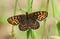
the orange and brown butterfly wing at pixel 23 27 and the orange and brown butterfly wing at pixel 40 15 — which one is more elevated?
the orange and brown butterfly wing at pixel 40 15

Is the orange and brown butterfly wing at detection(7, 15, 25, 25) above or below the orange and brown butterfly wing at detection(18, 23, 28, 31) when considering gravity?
above

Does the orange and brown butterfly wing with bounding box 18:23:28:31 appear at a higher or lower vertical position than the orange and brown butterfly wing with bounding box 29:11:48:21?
lower

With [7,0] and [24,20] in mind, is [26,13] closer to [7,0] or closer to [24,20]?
[24,20]

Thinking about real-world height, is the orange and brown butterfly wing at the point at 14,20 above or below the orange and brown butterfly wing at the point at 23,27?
above

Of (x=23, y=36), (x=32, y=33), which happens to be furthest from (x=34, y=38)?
(x=23, y=36)

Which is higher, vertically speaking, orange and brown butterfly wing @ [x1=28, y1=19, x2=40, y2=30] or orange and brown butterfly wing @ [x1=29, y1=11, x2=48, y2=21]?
orange and brown butterfly wing @ [x1=29, y1=11, x2=48, y2=21]

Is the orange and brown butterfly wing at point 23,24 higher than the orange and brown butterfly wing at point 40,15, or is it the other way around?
the orange and brown butterfly wing at point 40,15

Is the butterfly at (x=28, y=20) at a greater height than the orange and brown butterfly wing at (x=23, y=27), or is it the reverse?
the butterfly at (x=28, y=20)

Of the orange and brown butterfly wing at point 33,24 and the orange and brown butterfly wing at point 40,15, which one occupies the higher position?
the orange and brown butterfly wing at point 40,15

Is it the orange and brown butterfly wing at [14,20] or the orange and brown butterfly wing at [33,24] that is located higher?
the orange and brown butterfly wing at [14,20]
